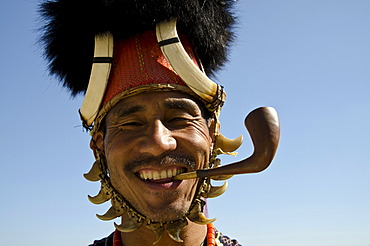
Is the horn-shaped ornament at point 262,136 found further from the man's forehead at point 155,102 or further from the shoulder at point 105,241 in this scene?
the shoulder at point 105,241

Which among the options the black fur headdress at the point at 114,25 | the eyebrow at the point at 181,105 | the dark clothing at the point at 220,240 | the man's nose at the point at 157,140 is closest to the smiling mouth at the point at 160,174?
the man's nose at the point at 157,140

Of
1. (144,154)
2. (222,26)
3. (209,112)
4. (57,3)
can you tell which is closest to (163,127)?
(144,154)

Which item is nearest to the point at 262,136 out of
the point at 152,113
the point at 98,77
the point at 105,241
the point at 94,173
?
the point at 152,113

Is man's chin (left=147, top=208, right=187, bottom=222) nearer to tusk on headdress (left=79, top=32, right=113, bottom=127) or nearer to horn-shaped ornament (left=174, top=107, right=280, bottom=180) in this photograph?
horn-shaped ornament (left=174, top=107, right=280, bottom=180)

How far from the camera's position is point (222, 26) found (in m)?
3.78

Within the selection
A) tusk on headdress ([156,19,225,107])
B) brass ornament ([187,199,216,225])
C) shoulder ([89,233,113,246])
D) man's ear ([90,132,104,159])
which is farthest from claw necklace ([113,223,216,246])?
tusk on headdress ([156,19,225,107])

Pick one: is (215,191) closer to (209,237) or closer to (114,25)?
(209,237)

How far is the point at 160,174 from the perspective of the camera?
3.14m

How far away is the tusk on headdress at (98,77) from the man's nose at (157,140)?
0.45 metres

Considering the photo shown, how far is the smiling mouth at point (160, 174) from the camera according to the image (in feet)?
10.3

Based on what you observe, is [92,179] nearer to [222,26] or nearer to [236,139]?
[236,139]

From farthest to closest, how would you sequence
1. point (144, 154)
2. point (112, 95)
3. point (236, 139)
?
1. point (236, 139)
2. point (112, 95)
3. point (144, 154)

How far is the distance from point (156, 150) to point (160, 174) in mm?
163

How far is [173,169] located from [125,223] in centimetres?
49
